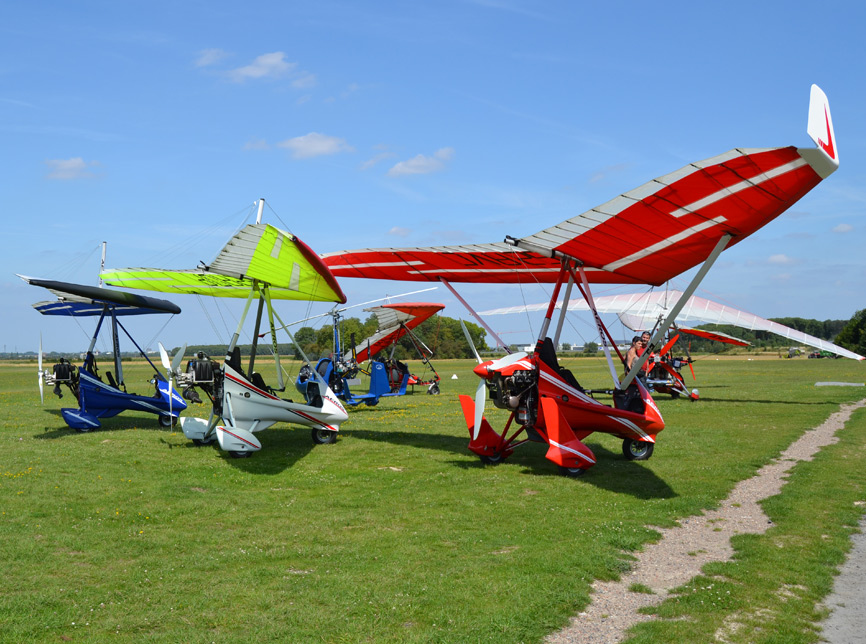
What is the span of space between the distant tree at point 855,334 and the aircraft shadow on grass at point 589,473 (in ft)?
270

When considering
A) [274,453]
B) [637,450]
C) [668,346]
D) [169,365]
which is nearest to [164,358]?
[169,365]

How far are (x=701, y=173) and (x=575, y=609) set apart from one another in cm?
440

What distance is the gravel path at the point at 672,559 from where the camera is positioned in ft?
14.9

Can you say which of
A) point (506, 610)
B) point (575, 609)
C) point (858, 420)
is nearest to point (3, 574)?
point (506, 610)

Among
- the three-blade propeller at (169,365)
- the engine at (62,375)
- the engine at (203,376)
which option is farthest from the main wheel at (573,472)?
the engine at (62,375)

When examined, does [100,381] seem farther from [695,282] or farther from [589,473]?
[695,282]

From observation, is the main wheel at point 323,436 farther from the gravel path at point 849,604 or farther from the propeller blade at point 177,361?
the gravel path at point 849,604

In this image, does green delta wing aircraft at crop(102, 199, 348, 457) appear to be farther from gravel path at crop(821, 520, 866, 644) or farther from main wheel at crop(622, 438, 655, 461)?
gravel path at crop(821, 520, 866, 644)

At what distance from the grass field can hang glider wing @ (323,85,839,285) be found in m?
3.39

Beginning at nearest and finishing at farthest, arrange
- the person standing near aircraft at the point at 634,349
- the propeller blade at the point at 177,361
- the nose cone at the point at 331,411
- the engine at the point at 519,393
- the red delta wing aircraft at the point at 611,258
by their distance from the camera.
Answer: the red delta wing aircraft at the point at 611,258, the engine at the point at 519,393, the propeller blade at the point at 177,361, the nose cone at the point at 331,411, the person standing near aircraft at the point at 634,349

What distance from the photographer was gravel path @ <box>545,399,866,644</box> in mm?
4555

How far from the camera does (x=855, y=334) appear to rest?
3265 inches

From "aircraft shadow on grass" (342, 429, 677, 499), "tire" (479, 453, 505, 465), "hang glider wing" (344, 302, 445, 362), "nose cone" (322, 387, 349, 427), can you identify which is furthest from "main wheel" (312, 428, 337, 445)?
"hang glider wing" (344, 302, 445, 362)

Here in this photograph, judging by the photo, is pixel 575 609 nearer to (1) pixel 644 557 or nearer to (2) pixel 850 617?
(1) pixel 644 557
